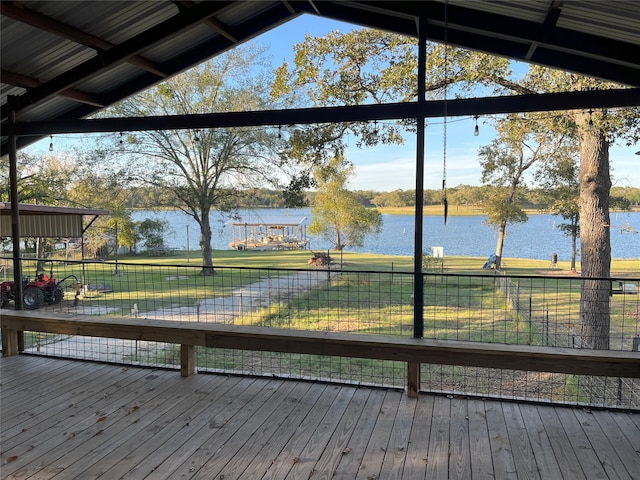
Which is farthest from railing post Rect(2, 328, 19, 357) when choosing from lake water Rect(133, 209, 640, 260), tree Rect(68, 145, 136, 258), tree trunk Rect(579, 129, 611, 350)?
tree Rect(68, 145, 136, 258)

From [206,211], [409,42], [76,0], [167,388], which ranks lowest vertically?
[167,388]

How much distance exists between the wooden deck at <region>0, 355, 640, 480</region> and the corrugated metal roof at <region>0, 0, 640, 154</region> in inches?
96.8

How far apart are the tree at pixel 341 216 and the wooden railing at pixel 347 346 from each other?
9250mm

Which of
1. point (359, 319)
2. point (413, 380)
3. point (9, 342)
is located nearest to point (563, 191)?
point (359, 319)

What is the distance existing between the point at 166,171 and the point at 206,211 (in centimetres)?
212

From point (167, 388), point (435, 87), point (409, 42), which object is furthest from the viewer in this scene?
point (409, 42)

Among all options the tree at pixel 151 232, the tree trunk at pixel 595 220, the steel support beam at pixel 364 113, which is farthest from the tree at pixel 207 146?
the steel support beam at pixel 364 113

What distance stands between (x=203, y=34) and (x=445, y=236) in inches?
497

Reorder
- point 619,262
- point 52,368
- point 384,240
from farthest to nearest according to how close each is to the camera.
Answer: point 384,240, point 619,262, point 52,368

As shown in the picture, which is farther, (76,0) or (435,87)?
(435,87)

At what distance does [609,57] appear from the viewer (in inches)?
106

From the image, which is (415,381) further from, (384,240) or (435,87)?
(384,240)

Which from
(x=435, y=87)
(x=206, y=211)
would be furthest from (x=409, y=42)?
(x=206, y=211)

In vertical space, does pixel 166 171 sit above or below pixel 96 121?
above
